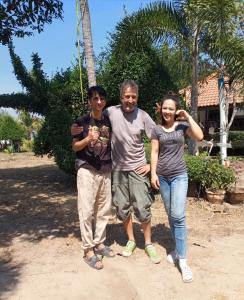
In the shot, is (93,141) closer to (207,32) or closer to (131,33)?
(131,33)

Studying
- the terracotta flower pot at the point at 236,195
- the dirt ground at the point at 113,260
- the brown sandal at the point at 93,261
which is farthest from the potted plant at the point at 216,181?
the brown sandal at the point at 93,261

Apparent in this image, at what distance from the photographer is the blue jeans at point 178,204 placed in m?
4.27

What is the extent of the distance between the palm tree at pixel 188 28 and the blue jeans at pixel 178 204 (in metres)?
5.51

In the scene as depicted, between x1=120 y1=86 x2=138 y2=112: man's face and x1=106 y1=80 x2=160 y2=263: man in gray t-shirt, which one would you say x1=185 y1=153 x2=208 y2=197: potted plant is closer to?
x1=106 y1=80 x2=160 y2=263: man in gray t-shirt

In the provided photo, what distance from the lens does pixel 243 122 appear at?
2303 cm

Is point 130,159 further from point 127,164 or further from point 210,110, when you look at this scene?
point 210,110

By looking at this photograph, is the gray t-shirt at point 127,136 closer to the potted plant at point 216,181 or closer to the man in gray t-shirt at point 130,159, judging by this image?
the man in gray t-shirt at point 130,159

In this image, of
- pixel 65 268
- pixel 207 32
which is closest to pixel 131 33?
pixel 207 32

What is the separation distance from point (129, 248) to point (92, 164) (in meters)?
1.10

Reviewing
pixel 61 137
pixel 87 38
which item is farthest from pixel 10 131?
pixel 87 38

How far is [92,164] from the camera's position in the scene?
4348 mm

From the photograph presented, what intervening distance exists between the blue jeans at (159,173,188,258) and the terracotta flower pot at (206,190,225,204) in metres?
3.31

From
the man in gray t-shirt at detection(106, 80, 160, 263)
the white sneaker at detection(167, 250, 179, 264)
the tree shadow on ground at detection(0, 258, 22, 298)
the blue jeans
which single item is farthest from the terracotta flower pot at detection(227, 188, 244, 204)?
the tree shadow on ground at detection(0, 258, 22, 298)

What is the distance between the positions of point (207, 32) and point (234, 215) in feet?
15.5
